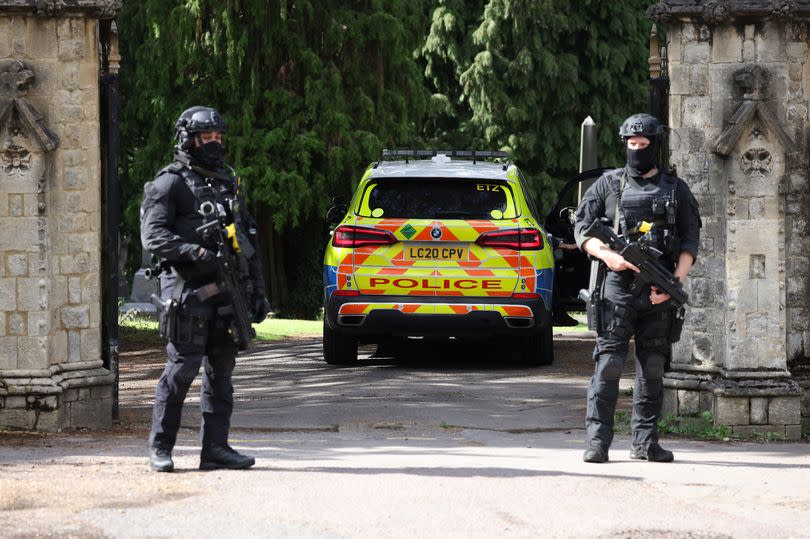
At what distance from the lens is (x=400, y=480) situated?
841 cm

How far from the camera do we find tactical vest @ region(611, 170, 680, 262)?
9.27m

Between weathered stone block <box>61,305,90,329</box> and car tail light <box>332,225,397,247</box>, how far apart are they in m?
3.73

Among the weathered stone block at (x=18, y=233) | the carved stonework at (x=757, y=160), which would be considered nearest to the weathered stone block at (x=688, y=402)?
the carved stonework at (x=757, y=160)

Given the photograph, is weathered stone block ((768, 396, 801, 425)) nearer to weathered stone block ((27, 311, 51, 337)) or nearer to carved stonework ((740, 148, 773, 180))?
carved stonework ((740, 148, 773, 180))

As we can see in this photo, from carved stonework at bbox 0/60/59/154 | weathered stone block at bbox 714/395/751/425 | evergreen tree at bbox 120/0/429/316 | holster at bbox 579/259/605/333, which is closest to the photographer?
holster at bbox 579/259/605/333

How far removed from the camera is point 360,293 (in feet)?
46.8

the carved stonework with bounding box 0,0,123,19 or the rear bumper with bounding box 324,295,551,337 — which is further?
the rear bumper with bounding box 324,295,551,337

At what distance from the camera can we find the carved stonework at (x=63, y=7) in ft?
34.6

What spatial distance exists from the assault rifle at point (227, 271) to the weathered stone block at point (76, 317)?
2.57 metres

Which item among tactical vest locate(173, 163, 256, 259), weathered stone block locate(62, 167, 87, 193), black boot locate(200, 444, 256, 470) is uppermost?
weathered stone block locate(62, 167, 87, 193)

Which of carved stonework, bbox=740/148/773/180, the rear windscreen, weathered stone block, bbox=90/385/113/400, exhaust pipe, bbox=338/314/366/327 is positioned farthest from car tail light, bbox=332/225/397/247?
carved stonework, bbox=740/148/773/180

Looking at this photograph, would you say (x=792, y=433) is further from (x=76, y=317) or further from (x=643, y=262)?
(x=76, y=317)

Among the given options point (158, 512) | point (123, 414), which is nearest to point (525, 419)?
point (123, 414)

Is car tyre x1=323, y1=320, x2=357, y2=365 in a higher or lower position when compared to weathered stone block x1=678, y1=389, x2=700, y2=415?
higher
